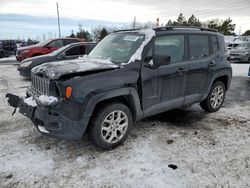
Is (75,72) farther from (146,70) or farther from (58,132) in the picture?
(146,70)

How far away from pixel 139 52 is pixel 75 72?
1.13 m

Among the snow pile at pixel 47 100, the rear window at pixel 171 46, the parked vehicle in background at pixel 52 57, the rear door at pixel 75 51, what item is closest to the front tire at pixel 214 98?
the rear window at pixel 171 46

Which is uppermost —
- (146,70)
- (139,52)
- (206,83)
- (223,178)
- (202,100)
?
(139,52)

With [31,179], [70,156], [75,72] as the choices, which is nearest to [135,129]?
[70,156]

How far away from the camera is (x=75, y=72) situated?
3.11m

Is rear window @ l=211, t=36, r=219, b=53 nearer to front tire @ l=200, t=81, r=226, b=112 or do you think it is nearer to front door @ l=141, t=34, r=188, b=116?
front tire @ l=200, t=81, r=226, b=112

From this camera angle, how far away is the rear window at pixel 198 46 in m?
4.39

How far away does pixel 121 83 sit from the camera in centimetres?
334

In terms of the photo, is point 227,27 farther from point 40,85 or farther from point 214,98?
point 40,85

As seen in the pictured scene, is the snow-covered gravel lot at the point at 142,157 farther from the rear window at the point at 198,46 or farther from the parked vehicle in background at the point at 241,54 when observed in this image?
the parked vehicle in background at the point at 241,54

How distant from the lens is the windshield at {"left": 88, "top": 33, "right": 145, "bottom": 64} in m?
3.77

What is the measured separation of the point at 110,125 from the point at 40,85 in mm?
1247

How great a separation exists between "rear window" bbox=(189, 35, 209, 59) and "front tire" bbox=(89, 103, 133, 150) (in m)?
1.87

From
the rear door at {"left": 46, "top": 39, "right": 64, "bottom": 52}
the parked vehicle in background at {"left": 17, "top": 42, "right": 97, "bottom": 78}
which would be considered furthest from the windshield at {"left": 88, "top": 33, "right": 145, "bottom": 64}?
the rear door at {"left": 46, "top": 39, "right": 64, "bottom": 52}
